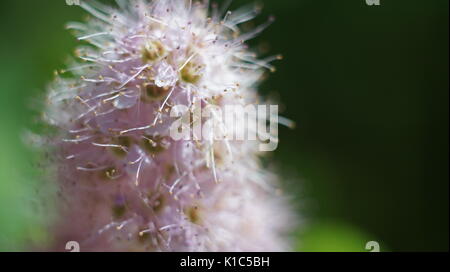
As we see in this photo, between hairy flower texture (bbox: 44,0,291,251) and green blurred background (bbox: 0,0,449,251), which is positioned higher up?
green blurred background (bbox: 0,0,449,251)

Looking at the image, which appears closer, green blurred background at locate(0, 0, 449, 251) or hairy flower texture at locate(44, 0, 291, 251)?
hairy flower texture at locate(44, 0, 291, 251)

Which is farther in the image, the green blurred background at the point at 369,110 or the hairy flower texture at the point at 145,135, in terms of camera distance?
the green blurred background at the point at 369,110

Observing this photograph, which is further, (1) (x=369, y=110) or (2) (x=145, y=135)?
(1) (x=369, y=110)

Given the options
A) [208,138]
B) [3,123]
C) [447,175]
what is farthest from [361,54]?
[3,123]

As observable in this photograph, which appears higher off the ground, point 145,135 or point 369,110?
point 369,110

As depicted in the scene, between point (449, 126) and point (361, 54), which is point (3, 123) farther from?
point (449, 126)
